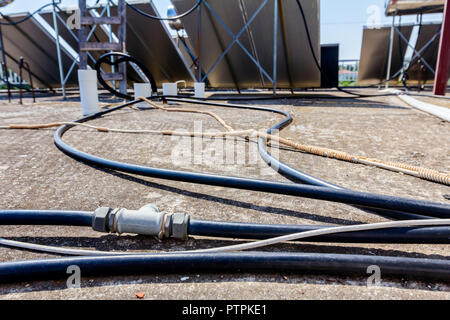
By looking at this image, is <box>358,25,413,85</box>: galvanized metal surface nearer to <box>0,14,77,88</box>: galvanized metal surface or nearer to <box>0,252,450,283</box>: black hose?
<box>0,14,77,88</box>: galvanized metal surface

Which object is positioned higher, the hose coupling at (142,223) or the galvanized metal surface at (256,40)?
the galvanized metal surface at (256,40)

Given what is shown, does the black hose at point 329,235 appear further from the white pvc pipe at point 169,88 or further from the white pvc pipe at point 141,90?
the white pvc pipe at point 169,88

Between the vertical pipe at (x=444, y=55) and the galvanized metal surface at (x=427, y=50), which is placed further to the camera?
the galvanized metal surface at (x=427, y=50)

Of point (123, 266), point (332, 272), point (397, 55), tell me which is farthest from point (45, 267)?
point (397, 55)

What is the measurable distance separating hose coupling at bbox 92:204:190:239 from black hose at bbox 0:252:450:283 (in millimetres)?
155

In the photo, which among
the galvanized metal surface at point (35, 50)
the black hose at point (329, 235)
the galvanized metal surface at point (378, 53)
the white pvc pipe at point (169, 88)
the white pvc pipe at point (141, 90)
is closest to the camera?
the black hose at point (329, 235)

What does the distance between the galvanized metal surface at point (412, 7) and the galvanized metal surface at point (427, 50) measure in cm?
71

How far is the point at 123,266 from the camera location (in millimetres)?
937

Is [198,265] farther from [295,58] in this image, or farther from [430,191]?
[295,58]

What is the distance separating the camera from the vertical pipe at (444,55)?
19.0 feet

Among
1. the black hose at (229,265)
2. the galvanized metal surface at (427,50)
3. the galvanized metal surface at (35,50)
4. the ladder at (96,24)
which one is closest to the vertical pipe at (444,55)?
the galvanized metal surface at (427,50)

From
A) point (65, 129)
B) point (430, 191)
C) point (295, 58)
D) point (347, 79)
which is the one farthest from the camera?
point (347, 79)

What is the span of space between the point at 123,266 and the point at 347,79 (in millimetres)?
17900

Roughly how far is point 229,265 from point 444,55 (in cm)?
700
